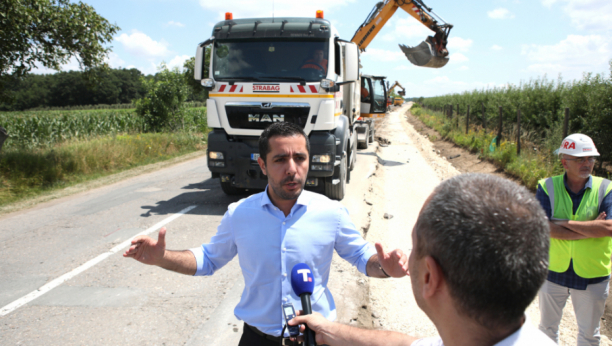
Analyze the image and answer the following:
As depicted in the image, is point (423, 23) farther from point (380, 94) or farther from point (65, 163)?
point (65, 163)

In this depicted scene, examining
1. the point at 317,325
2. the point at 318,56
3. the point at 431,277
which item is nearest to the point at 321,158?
the point at 318,56

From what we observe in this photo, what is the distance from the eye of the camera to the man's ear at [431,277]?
93 centimetres

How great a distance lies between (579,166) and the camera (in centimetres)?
287

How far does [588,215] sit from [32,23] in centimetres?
1168

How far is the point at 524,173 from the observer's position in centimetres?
1001

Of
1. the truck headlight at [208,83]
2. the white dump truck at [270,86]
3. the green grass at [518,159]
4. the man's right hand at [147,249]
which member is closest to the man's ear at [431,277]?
the man's right hand at [147,249]

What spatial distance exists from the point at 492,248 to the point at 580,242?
2.62 metres

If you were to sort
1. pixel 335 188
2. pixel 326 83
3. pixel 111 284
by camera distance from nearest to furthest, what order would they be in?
pixel 111 284 < pixel 326 83 < pixel 335 188

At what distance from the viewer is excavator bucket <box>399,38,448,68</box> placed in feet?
41.5

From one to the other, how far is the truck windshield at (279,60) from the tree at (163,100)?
47.1 feet

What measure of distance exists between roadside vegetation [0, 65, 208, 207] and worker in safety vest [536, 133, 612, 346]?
399 inches

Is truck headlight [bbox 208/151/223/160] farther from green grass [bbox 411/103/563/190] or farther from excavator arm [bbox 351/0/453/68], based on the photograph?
excavator arm [bbox 351/0/453/68]

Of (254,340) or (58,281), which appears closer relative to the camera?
(254,340)

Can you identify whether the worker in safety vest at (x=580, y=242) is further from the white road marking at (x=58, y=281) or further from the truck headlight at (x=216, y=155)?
the truck headlight at (x=216, y=155)
